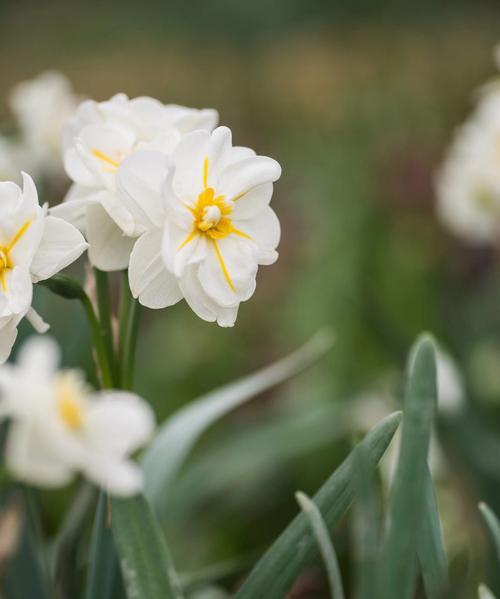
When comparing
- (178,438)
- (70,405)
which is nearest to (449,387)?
(178,438)

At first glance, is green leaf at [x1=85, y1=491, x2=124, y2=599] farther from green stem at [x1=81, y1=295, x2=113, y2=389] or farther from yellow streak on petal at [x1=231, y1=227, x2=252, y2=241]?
yellow streak on petal at [x1=231, y1=227, x2=252, y2=241]

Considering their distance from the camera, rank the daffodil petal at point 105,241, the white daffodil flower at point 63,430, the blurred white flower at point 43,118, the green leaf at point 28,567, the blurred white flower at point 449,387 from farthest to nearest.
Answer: the blurred white flower at point 43,118 < the blurred white flower at point 449,387 < the green leaf at point 28,567 < the daffodil petal at point 105,241 < the white daffodil flower at point 63,430

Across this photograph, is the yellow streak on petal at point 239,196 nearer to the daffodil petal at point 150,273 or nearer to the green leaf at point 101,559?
the daffodil petal at point 150,273

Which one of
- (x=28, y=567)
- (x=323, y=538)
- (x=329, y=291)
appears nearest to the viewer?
(x=323, y=538)

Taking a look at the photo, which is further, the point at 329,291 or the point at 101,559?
the point at 329,291

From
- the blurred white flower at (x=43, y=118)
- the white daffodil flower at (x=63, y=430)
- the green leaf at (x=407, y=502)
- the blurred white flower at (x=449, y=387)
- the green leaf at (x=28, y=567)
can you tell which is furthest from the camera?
the blurred white flower at (x=43, y=118)

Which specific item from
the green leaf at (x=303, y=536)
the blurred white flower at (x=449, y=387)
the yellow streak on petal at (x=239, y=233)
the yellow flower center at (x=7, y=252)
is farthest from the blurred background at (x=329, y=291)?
the yellow flower center at (x=7, y=252)

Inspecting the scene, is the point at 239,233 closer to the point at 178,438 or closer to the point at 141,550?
the point at 141,550

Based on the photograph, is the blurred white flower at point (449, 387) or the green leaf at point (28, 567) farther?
the blurred white flower at point (449, 387)

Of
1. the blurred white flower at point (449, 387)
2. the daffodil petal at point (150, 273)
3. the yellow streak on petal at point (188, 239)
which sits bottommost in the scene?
the blurred white flower at point (449, 387)
